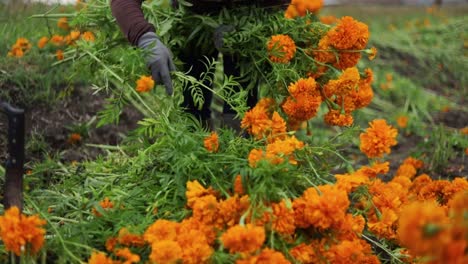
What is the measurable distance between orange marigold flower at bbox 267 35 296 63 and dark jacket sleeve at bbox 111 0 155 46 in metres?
0.48

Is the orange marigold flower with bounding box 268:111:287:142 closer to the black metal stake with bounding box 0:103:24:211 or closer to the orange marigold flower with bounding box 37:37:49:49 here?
the black metal stake with bounding box 0:103:24:211

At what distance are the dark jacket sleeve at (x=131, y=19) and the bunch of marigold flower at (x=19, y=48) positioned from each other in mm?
1649

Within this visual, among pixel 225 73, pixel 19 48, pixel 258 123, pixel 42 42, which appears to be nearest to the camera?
pixel 258 123

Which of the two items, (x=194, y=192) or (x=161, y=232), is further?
(x=194, y=192)

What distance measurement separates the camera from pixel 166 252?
1.81 m

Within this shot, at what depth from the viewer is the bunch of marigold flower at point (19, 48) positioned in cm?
420

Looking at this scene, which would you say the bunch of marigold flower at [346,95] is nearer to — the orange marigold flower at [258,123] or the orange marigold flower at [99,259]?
the orange marigold flower at [258,123]

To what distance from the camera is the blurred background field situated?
416 cm

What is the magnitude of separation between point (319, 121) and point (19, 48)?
235cm

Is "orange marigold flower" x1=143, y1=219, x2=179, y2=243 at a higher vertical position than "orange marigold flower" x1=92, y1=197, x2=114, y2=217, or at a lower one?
higher

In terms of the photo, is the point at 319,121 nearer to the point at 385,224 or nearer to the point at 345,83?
the point at 345,83

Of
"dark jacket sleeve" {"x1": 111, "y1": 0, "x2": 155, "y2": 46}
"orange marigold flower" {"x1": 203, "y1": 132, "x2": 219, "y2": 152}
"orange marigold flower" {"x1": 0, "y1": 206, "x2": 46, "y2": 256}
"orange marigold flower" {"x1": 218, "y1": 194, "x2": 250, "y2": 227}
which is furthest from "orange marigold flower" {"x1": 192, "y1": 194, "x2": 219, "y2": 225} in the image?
"dark jacket sleeve" {"x1": 111, "y1": 0, "x2": 155, "y2": 46}

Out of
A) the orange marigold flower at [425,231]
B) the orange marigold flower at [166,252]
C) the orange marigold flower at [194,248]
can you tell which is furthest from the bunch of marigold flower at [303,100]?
the orange marigold flower at [425,231]

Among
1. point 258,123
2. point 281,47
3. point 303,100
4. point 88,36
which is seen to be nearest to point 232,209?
point 258,123
